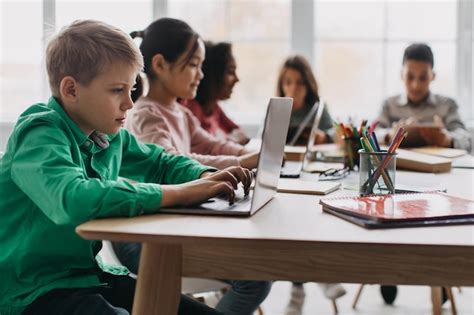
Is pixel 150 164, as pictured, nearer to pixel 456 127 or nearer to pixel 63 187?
pixel 63 187

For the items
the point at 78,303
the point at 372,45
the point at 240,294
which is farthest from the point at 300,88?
the point at 78,303

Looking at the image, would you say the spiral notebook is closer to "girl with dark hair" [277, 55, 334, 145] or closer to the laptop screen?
the laptop screen

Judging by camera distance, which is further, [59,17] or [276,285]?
[59,17]

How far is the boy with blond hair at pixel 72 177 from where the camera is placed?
3.94 ft

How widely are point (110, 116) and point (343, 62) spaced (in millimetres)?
3006

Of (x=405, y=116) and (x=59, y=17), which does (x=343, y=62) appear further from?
(x=59, y=17)

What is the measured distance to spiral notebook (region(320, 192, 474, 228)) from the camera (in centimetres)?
117

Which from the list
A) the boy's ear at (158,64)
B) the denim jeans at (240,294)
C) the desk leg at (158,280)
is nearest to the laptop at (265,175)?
the desk leg at (158,280)

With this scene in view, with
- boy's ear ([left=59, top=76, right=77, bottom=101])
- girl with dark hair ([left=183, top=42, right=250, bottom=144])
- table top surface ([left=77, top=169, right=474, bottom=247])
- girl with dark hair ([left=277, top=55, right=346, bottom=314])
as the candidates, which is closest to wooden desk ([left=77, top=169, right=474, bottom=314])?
table top surface ([left=77, top=169, right=474, bottom=247])

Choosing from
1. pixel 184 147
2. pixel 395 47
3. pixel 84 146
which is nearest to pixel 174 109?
pixel 184 147

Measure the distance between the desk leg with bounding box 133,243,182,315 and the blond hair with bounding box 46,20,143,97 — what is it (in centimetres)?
40

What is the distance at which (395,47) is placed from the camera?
164 inches

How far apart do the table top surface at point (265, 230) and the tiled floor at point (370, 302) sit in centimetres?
170

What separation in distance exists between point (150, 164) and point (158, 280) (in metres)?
0.53
